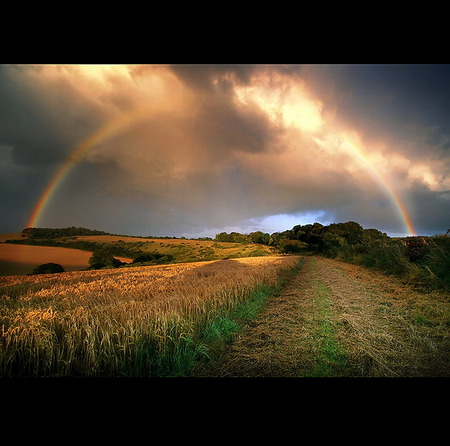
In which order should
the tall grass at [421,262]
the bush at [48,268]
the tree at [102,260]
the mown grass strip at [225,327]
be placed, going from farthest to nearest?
the tree at [102,260], the bush at [48,268], the tall grass at [421,262], the mown grass strip at [225,327]

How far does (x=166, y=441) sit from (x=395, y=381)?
173cm

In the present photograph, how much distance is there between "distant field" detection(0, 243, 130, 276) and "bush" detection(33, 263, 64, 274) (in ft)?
1.23

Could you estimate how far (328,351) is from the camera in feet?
11.2

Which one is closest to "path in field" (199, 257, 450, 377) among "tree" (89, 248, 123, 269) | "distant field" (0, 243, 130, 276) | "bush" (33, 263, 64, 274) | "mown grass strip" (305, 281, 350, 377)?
"mown grass strip" (305, 281, 350, 377)

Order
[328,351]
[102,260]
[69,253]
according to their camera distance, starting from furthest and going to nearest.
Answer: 1. [102,260]
2. [69,253]
3. [328,351]

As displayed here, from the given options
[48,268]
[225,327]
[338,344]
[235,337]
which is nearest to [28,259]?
[48,268]

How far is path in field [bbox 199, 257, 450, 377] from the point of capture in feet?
9.74

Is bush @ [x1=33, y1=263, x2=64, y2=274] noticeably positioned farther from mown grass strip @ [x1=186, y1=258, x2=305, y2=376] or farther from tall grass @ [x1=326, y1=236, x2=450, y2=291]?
tall grass @ [x1=326, y1=236, x2=450, y2=291]

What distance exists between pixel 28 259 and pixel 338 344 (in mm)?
23082

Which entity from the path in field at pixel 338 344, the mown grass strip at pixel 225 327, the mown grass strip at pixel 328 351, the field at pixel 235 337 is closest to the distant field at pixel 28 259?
Answer: the field at pixel 235 337

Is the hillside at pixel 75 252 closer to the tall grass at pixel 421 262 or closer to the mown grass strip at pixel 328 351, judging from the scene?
the mown grass strip at pixel 328 351

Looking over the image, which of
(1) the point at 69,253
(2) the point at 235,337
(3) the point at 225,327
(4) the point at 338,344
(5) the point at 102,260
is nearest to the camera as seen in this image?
(4) the point at 338,344

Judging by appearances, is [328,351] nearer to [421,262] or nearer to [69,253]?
[421,262]

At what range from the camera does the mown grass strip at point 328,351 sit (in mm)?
2893
